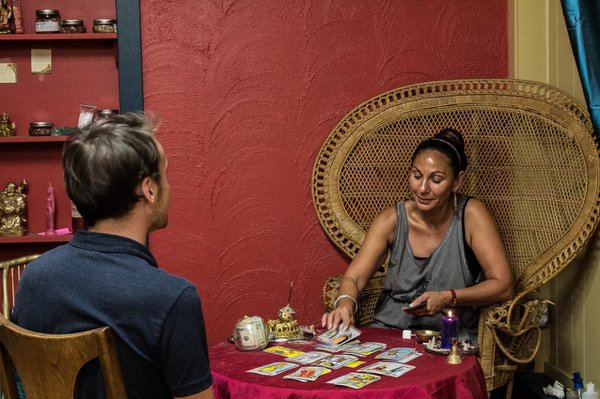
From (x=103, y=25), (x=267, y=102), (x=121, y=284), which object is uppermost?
(x=103, y=25)

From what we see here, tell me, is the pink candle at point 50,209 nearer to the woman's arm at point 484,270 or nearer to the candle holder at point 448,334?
the woman's arm at point 484,270

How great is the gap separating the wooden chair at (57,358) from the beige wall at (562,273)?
2369 millimetres

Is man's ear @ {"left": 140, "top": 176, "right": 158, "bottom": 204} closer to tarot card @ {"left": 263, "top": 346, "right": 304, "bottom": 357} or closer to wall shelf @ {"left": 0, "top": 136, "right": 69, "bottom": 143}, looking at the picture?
tarot card @ {"left": 263, "top": 346, "right": 304, "bottom": 357}

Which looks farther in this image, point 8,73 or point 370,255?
point 8,73

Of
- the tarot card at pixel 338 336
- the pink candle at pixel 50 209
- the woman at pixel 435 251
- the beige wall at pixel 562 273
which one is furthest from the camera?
the pink candle at pixel 50 209

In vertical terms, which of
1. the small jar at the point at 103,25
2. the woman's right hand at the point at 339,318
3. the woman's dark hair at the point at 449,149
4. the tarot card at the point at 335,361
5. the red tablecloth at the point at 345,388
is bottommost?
the red tablecloth at the point at 345,388

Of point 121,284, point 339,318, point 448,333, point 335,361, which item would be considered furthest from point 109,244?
Result: point 339,318

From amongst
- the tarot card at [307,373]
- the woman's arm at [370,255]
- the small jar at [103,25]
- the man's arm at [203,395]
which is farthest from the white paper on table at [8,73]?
the man's arm at [203,395]

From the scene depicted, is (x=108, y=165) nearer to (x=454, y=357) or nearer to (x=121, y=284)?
(x=121, y=284)

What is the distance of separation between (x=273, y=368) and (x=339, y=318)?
1.95 feet

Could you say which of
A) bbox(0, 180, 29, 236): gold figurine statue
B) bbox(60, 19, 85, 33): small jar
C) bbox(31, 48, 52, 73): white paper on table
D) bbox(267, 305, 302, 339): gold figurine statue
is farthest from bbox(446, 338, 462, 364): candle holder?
bbox(31, 48, 52, 73): white paper on table

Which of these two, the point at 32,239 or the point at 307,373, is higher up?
the point at 32,239

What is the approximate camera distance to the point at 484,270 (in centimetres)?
311

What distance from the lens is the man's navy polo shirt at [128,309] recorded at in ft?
4.93
